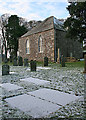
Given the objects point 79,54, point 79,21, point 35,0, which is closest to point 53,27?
point 79,21

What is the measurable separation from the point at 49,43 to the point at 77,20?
542 cm

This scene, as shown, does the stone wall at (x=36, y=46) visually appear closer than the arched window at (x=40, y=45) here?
Yes

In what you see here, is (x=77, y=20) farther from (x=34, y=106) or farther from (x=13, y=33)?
(x=13, y=33)

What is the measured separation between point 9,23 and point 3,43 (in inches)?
212

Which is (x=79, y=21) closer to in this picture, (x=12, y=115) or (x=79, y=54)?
(x=79, y=54)

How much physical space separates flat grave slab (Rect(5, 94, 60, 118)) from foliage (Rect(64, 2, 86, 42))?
44.3 feet

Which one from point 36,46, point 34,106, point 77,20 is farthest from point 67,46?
point 34,106

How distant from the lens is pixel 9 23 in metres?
28.7

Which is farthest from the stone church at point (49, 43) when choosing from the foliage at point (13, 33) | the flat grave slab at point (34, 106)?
the flat grave slab at point (34, 106)

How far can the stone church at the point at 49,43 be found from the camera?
56.2 feet

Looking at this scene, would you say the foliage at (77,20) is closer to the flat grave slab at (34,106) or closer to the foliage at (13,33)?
the flat grave slab at (34,106)

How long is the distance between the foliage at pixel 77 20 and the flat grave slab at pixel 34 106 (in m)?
13.5

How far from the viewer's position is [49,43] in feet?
57.9

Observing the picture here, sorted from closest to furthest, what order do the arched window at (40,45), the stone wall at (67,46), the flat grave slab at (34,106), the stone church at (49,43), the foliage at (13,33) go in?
the flat grave slab at (34,106) → the stone church at (49,43) → the stone wall at (67,46) → the arched window at (40,45) → the foliage at (13,33)
